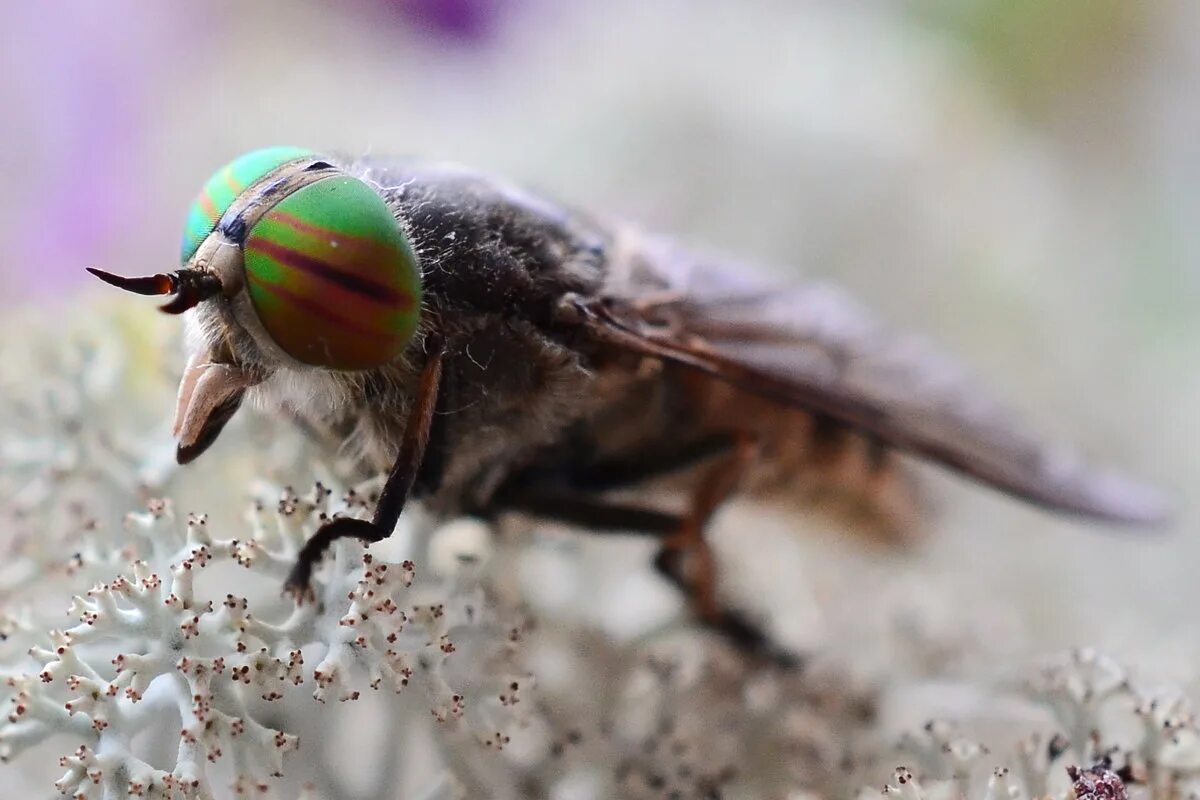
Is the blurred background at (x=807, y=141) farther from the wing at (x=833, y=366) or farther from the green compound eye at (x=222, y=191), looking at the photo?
the green compound eye at (x=222, y=191)

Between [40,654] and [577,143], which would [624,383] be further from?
[577,143]

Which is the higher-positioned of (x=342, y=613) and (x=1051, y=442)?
(x=1051, y=442)

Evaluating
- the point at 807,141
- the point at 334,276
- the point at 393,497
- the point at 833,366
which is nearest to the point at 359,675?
the point at 393,497

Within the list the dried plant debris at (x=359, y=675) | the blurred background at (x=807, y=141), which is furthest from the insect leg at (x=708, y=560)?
the blurred background at (x=807, y=141)

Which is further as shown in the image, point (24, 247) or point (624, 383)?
point (24, 247)

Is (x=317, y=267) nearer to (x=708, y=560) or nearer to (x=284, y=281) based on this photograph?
(x=284, y=281)

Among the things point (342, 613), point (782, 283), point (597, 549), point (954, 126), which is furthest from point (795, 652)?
point (954, 126)

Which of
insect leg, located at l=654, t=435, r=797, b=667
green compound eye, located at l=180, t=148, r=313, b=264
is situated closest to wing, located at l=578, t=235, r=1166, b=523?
insect leg, located at l=654, t=435, r=797, b=667
